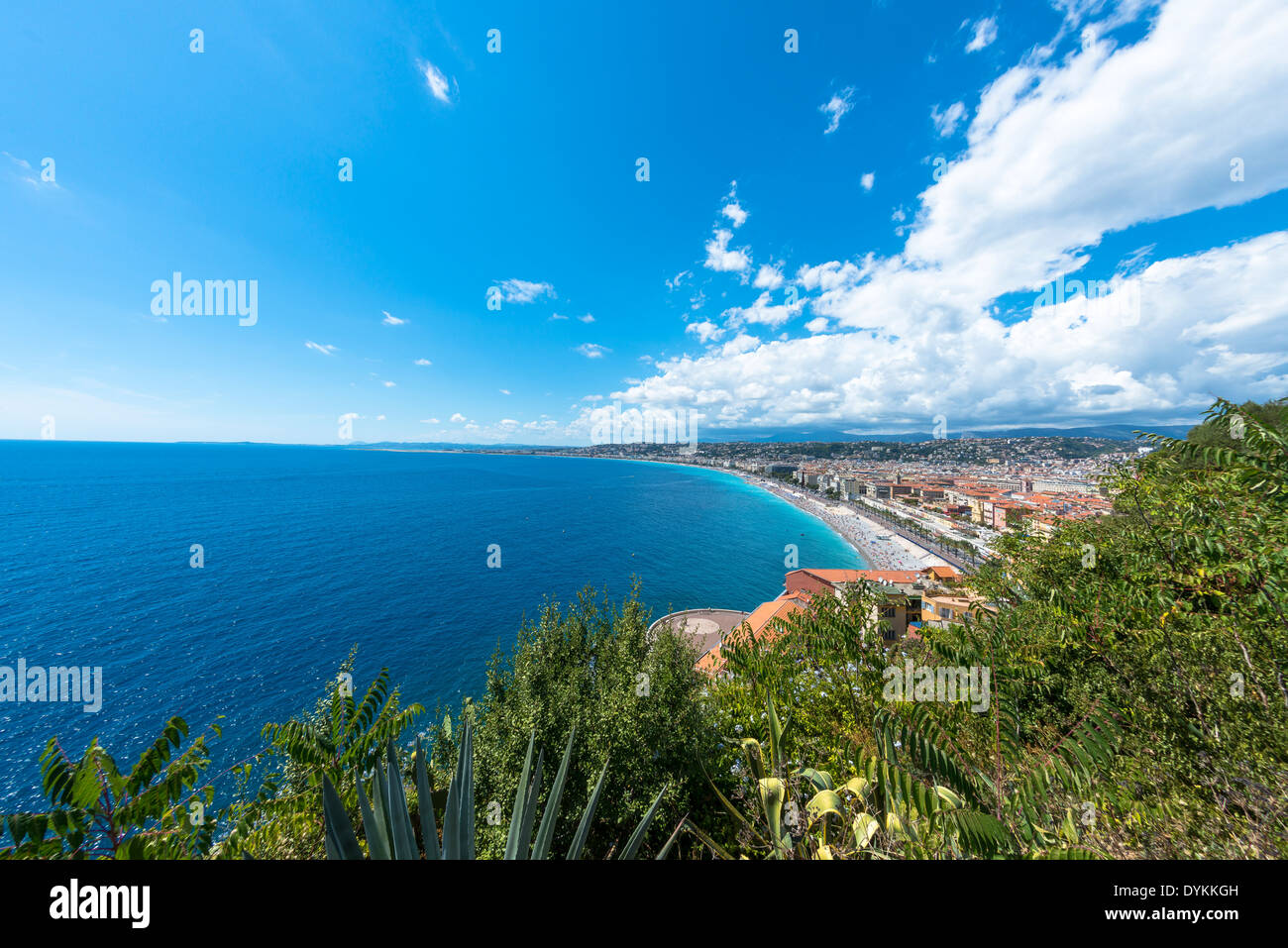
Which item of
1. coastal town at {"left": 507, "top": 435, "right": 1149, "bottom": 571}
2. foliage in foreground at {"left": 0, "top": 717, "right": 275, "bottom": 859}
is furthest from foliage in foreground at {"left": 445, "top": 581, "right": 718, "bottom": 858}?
coastal town at {"left": 507, "top": 435, "right": 1149, "bottom": 571}

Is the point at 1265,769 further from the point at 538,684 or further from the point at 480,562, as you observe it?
the point at 480,562

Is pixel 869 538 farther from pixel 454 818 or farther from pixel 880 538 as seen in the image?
pixel 454 818

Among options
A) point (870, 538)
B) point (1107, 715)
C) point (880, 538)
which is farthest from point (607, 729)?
point (880, 538)

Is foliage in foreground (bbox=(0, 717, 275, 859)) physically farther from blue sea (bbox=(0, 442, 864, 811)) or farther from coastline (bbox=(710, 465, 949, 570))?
coastline (bbox=(710, 465, 949, 570))

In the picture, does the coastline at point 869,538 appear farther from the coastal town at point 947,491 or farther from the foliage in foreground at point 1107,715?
the foliage in foreground at point 1107,715
